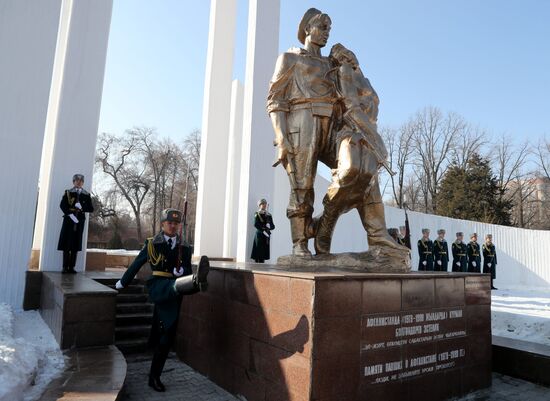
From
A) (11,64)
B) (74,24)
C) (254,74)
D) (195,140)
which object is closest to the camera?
(11,64)

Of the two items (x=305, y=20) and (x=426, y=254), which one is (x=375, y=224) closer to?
(x=305, y=20)

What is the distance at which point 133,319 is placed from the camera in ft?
19.7

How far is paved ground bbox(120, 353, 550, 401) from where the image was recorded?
3.97 m

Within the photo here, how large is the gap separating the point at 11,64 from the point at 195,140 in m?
28.4

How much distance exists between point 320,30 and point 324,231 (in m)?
2.34

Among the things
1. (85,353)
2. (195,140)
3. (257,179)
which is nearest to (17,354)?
(85,353)

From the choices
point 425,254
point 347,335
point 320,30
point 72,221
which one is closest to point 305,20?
point 320,30

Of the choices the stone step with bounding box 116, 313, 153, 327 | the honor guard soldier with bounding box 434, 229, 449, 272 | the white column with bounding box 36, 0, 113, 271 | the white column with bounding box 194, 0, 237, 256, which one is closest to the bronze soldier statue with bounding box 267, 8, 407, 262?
the stone step with bounding box 116, 313, 153, 327

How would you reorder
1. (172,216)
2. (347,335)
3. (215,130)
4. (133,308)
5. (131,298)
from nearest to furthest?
(347,335), (172,216), (133,308), (131,298), (215,130)

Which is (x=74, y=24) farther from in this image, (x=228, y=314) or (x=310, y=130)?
(x=228, y=314)

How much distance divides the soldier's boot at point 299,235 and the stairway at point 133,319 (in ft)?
8.43

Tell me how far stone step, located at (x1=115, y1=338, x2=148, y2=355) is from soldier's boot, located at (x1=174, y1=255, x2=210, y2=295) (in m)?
2.05

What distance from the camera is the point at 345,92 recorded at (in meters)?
4.57

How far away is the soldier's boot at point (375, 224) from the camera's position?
4266 millimetres
